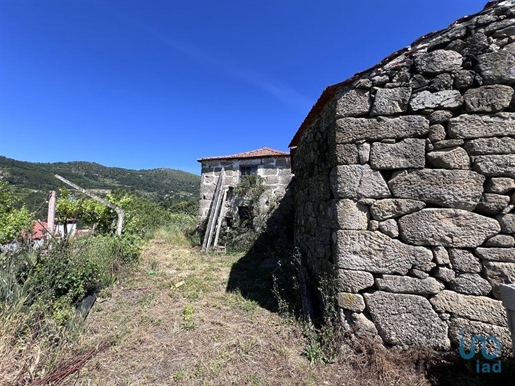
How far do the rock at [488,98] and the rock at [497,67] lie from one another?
2.5 inches

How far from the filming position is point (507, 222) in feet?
6.84

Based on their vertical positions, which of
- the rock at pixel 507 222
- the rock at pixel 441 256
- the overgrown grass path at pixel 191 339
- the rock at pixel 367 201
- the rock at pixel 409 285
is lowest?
the overgrown grass path at pixel 191 339

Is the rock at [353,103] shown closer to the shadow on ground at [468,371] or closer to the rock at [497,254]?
the rock at [497,254]

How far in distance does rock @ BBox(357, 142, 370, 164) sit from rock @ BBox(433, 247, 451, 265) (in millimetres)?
1008

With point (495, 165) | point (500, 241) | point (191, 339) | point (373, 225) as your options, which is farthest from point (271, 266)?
point (495, 165)

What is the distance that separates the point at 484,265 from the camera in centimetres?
212

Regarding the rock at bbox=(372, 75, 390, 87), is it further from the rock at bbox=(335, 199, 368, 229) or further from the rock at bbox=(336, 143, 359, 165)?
the rock at bbox=(335, 199, 368, 229)

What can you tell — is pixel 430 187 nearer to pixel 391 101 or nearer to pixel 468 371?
pixel 391 101

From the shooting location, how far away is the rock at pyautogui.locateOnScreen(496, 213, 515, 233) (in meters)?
2.07

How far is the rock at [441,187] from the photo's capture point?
2.17 metres

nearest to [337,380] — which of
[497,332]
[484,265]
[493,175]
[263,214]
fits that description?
[497,332]

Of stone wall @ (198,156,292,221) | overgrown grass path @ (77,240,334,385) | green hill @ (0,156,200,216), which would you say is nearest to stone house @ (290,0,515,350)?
overgrown grass path @ (77,240,334,385)

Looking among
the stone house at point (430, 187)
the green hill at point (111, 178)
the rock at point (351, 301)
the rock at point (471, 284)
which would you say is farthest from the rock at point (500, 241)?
the green hill at point (111, 178)

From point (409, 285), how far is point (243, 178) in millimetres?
7147
